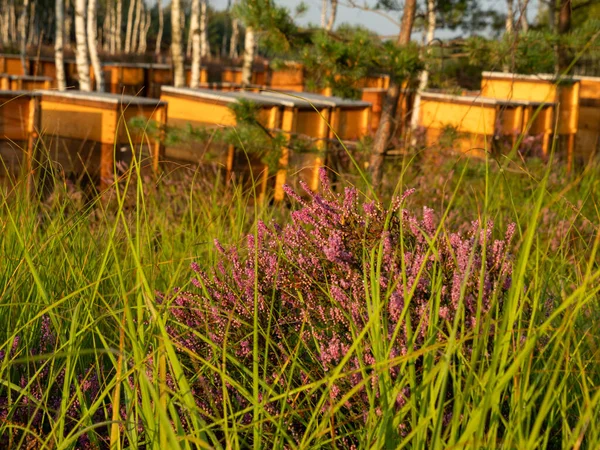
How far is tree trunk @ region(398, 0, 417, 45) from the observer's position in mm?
6875

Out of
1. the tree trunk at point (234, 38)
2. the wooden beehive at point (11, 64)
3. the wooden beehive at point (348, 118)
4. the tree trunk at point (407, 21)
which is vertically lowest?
the wooden beehive at point (348, 118)

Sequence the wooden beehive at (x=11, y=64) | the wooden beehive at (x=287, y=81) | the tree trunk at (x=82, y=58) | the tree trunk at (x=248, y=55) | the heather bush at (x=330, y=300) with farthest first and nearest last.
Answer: the wooden beehive at (x=11, y=64) < the tree trunk at (x=248, y=55) < the wooden beehive at (x=287, y=81) < the tree trunk at (x=82, y=58) < the heather bush at (x=330, y=300)

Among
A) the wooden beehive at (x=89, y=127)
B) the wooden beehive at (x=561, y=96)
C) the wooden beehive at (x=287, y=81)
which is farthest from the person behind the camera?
the wooden beehive at (x=287, y=81)

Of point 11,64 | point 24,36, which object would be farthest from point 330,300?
point 11,64

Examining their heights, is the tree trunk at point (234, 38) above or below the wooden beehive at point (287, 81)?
above

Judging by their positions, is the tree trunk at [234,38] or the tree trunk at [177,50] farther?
the tree trunk at [234,38]

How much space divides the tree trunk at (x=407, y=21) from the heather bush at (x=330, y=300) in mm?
4599

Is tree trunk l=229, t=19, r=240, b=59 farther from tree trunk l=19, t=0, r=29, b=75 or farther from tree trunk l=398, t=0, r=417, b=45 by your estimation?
tree trunk l=398, t=0, r=417, b=45

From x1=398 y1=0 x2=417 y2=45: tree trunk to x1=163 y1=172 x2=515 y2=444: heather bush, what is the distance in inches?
181

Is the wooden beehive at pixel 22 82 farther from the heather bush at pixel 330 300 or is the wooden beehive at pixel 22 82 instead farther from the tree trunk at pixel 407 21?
the heather bush at pixel 330 300

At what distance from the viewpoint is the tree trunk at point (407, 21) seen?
271 inches

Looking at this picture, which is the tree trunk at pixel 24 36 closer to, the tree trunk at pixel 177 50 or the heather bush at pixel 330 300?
the tree trunk at pixel 177 50

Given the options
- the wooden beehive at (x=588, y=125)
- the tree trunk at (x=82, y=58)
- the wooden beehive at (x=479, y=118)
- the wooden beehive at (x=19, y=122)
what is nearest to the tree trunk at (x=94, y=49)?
the tree trunk at (x=82, y=58)

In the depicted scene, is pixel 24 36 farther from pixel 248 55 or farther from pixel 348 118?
pixel 348 118
